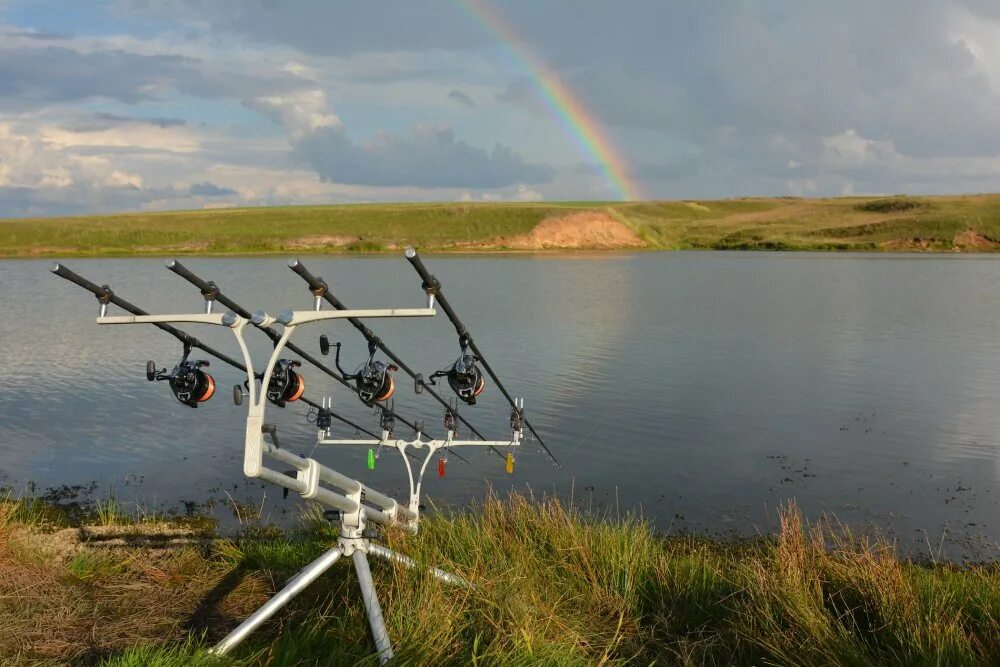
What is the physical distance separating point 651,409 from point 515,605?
12.2 metres

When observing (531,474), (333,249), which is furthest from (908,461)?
(333,249)

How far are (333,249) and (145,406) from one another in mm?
70432

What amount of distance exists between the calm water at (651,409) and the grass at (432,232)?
166ft

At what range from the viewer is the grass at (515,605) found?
5.16 meters

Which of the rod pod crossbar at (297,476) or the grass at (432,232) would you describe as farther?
the grass at (432,232)

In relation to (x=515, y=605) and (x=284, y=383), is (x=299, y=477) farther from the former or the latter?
(x=284, y=383)

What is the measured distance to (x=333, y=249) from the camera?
3438 inches

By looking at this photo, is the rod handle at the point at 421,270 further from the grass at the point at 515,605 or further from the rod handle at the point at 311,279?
the grass at the point at 515,605

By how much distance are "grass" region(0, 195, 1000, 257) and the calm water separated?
50.5 meters

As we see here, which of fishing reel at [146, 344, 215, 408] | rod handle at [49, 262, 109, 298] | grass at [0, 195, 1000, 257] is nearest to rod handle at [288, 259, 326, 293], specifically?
rod handle at [49, 262, 109, 298]

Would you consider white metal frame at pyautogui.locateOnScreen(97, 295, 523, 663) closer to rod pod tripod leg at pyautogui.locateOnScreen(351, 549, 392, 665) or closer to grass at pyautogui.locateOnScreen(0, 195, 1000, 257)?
rod pod tripod leg at pyautogui.locateOnScreen(351, 549, 392, 665)

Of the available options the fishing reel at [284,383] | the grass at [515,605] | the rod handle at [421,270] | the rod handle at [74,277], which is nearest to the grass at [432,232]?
the fishing reel at [284,383]

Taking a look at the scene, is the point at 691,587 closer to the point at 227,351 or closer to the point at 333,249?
the point at 227,351

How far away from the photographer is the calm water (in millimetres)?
12312
